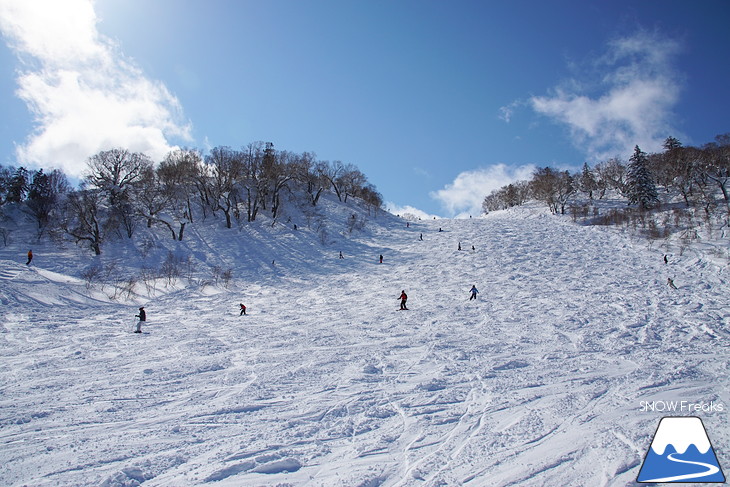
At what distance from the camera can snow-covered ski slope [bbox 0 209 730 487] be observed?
18.1 ft

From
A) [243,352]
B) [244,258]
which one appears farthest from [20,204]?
[243,352]

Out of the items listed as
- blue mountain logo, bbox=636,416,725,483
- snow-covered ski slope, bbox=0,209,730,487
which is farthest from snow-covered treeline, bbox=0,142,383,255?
blue mountain logo, bbox=636,416,725,483

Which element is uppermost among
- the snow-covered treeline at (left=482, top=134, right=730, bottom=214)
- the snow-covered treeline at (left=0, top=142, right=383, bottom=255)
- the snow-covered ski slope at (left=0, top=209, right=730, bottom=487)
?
the snow-covered treeline at (left=482, top=134, right=730, bottom=214)

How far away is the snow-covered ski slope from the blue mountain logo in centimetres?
18

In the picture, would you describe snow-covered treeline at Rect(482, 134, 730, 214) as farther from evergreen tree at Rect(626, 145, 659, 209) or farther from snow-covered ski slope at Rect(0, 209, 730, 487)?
snow-covered ski slope at Rect(0, 209, 730, 487)

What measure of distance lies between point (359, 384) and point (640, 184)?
59.1 m

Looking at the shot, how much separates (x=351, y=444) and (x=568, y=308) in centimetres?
1571

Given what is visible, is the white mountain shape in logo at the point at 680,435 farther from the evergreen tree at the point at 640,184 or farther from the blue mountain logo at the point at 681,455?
the evergreen tree at the point at 640,184

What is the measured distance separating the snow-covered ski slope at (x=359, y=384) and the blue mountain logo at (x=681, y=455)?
0.58 ft

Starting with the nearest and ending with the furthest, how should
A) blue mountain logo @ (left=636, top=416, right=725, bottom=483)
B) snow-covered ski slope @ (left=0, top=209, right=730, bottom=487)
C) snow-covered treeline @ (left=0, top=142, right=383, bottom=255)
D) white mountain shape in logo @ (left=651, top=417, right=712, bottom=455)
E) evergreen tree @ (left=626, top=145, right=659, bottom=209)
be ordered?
blue mountain logo @ (left=636, top=416, right=725, bottom=483) < snow-covered ski slope @ (left=0, top=209, right=730, bottom=487) < white mountain shape in logo @ (left=651, top=417, right=712, bottom=455) < snow-covered treeline @ (left=0, top=142, right=383, bottom=255) < evergreen tree @ (left=626, top=145, right=659, bottom=209)

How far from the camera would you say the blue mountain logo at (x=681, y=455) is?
5.07m

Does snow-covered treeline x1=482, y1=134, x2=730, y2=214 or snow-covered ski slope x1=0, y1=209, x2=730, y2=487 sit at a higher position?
snow-covered treeline x1=482, y1=134, x2=730, y2=214

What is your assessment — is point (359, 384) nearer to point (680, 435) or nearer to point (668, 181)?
point (680, 435)

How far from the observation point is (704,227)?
3541cm
